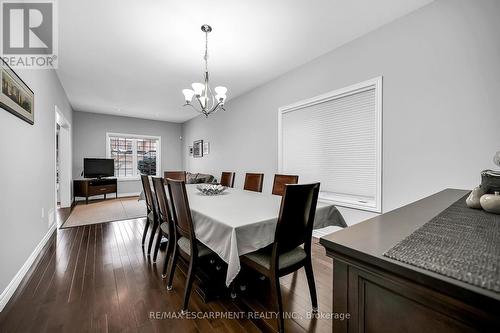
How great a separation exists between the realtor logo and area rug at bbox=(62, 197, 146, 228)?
106 inches

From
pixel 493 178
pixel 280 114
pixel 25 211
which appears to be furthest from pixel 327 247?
pixel 280 114

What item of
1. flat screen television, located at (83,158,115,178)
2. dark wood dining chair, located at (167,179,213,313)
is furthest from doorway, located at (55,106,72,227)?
dark wood dining chair, located at (167,179,213,313)

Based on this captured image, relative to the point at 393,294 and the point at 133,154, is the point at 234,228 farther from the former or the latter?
the point at 133,154

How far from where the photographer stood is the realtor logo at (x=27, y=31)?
192cm

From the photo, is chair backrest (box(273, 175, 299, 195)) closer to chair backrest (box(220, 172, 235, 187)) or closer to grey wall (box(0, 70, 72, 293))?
chair backrest (box(220, 172, 235, 187))

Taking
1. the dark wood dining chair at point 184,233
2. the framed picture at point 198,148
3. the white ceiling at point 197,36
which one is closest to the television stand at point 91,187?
the framed picture at point 198,148

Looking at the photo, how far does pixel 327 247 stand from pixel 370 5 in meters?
2.50

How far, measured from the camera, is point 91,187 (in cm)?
579

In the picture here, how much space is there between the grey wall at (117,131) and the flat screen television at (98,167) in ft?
1.68

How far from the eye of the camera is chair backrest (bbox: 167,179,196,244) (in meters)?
1.59

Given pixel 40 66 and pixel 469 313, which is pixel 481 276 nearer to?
pixel 469 313

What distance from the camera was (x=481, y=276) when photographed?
47 centimetres

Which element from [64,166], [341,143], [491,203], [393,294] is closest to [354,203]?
[341,143]

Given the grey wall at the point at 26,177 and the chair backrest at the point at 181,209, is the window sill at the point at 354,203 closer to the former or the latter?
the chair backrest at the point at 181,209
